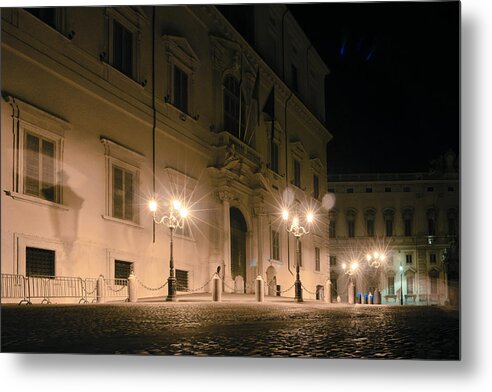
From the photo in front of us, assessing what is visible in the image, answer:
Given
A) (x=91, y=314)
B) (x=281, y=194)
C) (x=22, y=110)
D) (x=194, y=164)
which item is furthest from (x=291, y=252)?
(x=22, y=110)

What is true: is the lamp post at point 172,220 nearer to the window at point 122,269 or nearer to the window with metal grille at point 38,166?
the window at point 122,269

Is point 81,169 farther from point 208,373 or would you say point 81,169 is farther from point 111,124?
point 208,373

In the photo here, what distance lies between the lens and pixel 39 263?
5363 mm

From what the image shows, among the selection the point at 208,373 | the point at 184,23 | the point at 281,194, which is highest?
the point at 184,23

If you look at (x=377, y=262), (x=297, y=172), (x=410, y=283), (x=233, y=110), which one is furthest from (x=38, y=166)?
(x=410, y=283)

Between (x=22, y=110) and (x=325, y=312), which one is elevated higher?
(x=22, y=110)

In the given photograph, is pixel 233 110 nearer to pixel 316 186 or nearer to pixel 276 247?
pixel 316 186

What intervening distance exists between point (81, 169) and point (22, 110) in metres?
0.55

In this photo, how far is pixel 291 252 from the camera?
18.6 feet

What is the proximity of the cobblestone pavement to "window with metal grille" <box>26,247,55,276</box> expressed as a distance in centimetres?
23

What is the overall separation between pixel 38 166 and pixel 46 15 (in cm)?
98

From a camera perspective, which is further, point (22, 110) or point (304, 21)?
point (304, 21)

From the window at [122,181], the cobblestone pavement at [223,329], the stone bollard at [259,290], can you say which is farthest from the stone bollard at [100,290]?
the stone bollard at [259,290]

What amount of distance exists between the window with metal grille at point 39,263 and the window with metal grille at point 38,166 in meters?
0.35
